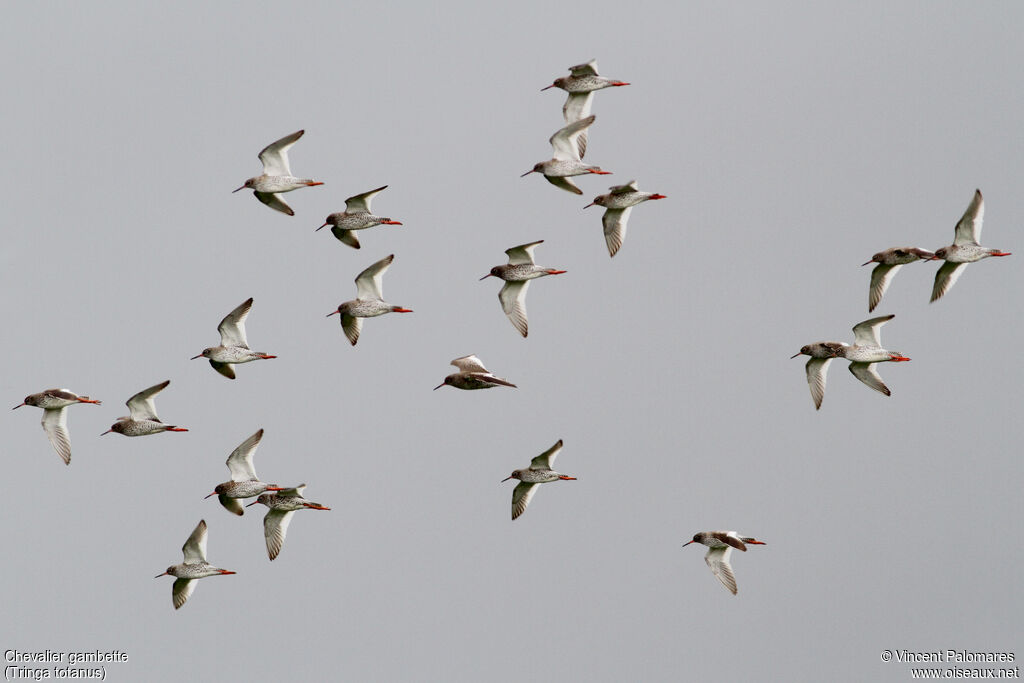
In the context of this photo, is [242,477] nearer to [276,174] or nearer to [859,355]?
[276,174]

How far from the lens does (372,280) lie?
1326 inches

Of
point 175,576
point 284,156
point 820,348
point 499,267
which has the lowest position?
point 175,576

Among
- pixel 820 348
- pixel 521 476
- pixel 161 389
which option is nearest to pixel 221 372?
pixel 161 389

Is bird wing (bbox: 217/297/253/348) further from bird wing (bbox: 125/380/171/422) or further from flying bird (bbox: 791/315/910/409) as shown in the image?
flying bird (bbox: 791/315/910/409)

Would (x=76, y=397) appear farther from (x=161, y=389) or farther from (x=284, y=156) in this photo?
(x=284, y=156)

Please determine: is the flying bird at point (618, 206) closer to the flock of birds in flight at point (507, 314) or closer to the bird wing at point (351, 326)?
the flock of birds in flight at point (507, 314)

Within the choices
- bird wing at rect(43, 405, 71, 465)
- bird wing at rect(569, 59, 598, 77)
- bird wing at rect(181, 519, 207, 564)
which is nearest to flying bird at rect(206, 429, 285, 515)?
bird wing at rect(181, 519, 207, 564)

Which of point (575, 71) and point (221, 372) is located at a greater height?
point (575, 71)

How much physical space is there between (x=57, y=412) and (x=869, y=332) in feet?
51.4

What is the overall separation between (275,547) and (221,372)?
3.62m

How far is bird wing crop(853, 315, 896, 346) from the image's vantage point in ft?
106

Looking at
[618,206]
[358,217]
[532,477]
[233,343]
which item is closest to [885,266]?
[618,206]

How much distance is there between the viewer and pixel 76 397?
34406 mm

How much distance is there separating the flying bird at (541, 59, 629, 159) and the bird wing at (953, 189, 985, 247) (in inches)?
276
